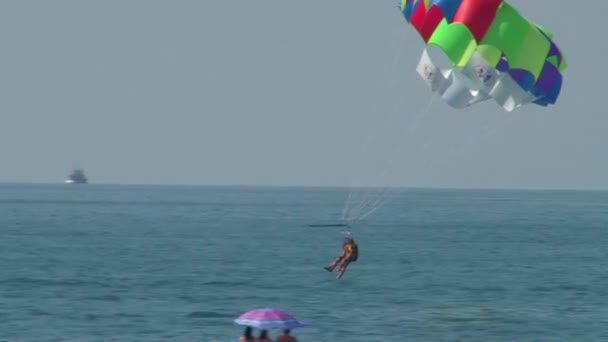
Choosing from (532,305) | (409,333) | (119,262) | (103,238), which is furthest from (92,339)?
(103,238)

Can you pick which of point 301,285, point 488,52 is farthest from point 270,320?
point 301,285

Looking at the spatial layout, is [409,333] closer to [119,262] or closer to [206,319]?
[206,319]

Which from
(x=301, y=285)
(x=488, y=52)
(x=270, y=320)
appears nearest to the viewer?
(x=270, y=320)

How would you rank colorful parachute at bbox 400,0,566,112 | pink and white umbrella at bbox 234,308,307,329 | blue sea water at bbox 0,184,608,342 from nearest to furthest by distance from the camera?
pink and white umbrella at bbox 234,308,307,329
colorful parachute at bbox 400,0,566,112
blue sea water at bbox 0,184,608,342

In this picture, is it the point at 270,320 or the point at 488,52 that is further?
the point at 488,52

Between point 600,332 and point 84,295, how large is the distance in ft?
59.0

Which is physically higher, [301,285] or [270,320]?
[301,285]

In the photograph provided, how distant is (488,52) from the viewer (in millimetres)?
35625

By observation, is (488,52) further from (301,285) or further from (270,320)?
(301,285)

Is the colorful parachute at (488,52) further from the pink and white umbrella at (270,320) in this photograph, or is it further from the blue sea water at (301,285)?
the pink and white umbrella at (270,320)

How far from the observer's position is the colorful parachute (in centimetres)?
3544

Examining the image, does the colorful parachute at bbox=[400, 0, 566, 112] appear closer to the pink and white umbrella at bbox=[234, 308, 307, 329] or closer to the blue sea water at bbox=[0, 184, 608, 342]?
the blue sea water at bbox=[0, 184, 608, 342]

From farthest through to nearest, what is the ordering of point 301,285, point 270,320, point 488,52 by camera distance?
point 301,285
point 488,52
point 270,320

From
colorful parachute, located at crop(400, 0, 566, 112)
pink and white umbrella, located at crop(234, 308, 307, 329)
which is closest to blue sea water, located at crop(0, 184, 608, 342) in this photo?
colorful parachute, located at crop(400, 0, 566, 112)
